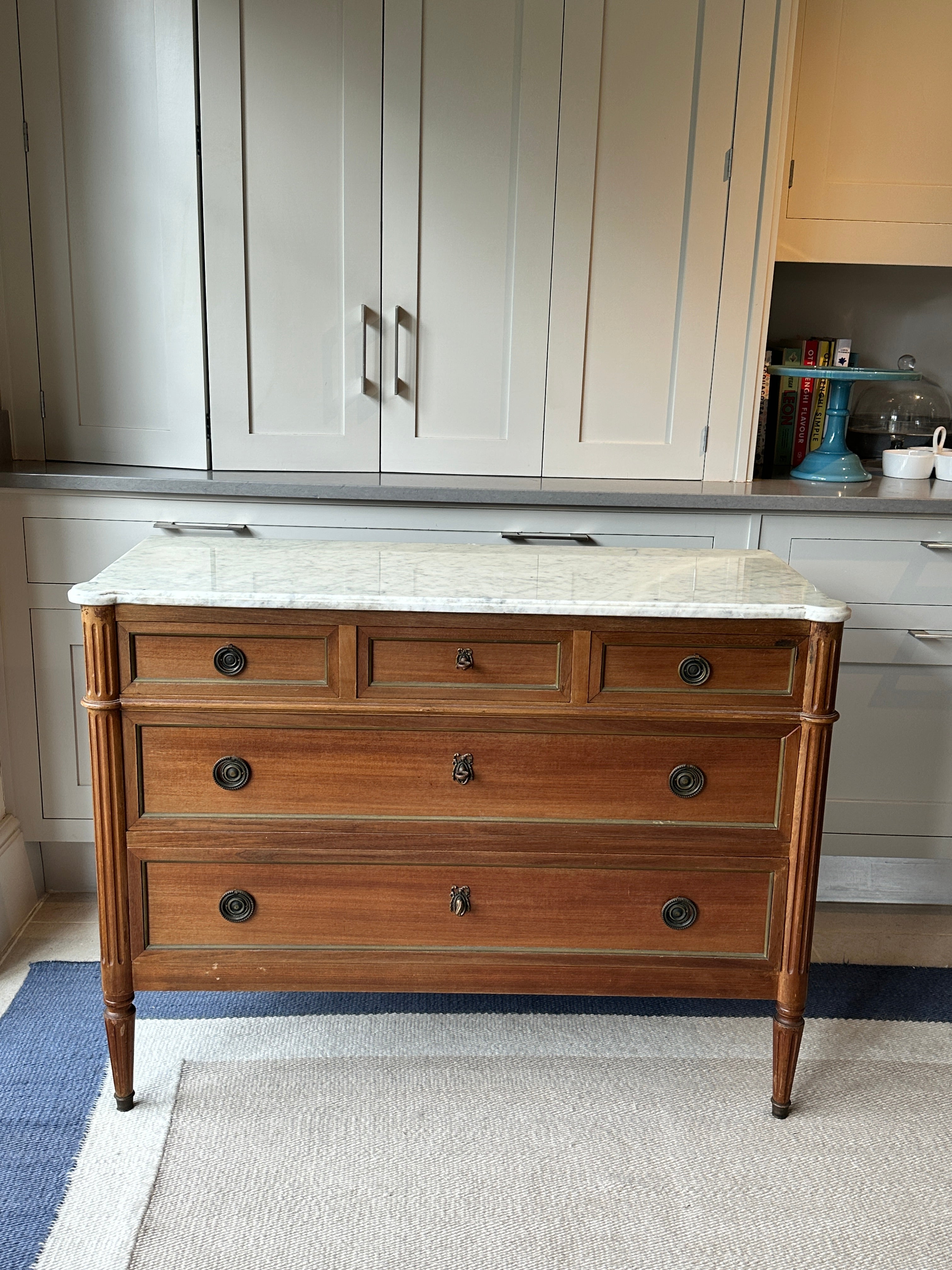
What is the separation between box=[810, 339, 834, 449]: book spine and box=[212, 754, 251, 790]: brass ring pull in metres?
1.81

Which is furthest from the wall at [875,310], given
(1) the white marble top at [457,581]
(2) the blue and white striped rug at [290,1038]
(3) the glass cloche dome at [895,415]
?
(2) the blue and white striped rug at [290,1038]

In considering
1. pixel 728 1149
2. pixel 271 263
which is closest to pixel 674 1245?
pixel 728 1149

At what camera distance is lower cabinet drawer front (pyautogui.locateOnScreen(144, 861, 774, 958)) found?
171cm

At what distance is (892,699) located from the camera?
7.95 ft

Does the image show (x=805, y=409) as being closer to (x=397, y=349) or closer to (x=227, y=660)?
(x=397, y=349)

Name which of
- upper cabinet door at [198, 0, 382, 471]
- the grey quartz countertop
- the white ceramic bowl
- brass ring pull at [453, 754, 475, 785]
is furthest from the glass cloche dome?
brass ring pull at [453, 754, 475, 785]

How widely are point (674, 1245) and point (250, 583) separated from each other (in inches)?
46.1

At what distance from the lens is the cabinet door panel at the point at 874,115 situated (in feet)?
8.11

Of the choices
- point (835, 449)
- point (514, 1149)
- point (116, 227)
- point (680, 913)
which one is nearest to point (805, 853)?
point (680, 913)

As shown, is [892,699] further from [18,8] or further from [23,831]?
[18,8]

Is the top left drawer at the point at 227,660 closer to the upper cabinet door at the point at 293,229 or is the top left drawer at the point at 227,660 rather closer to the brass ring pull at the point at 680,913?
the brass ring pull at the point at 680,913

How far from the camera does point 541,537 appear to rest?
7.64 feet

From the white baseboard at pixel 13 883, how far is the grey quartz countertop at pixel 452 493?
0.77m

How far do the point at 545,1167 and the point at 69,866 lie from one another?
140 cm
